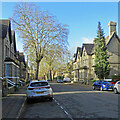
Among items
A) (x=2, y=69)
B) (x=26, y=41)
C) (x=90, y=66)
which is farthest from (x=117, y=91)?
(x=90, y=66)

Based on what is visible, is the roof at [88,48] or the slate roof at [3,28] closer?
the slate roof at [3,28]

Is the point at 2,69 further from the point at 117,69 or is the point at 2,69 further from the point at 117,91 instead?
the point at 117,69

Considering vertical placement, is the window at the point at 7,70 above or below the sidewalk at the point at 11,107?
above

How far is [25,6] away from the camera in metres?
33.8

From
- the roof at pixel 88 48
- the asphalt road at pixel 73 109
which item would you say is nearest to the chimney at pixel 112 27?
the roof at pixel 88 48

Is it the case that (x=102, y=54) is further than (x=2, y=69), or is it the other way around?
(x=102, y=54)

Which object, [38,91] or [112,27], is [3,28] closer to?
[38,91]

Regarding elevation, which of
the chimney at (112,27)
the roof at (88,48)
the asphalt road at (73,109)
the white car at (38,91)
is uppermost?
the chimney at (112,27)

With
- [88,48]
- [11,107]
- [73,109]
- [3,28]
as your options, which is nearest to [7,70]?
[3,28]

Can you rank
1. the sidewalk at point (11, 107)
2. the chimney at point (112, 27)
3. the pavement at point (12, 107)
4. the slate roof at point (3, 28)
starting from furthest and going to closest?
the chimney at point (112, 27) < the slate roof at point (3, 28) < the sidewalk at point (11, 107) < the pavement at point (12, 107)

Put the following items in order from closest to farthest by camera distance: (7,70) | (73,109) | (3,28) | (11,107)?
1. (73,109)
2. (11,107)
3. (7,70)
4. (3,28)

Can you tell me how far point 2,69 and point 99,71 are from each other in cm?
2097

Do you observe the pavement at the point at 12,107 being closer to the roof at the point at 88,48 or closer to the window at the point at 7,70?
the window at the point at 7,70

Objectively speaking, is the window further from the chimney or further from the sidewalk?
the chimney
